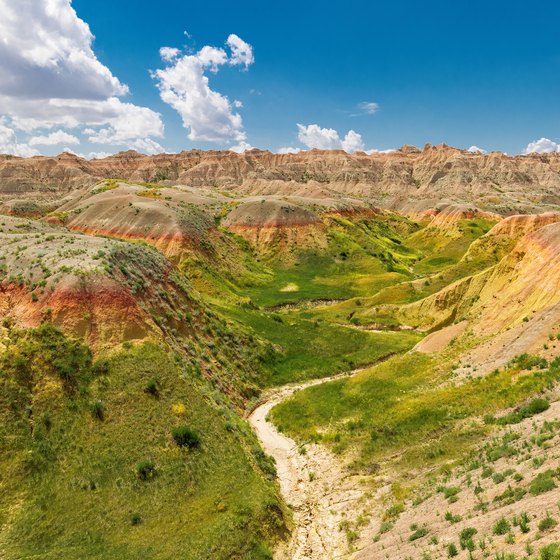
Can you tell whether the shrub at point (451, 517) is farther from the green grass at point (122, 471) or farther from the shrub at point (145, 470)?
the shrub at point (145, 470)

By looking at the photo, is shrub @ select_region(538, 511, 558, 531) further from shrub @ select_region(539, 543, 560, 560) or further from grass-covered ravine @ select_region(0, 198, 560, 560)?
grass-covered ravine @ select_region(0, 198, 560, 560)


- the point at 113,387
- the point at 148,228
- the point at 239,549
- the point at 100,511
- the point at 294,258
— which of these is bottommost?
the point at 239,549

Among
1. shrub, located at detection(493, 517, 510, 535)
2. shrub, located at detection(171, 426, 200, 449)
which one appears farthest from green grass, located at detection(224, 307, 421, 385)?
shrub, located at detection(493, 517, 510, 535)

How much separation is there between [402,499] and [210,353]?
23507 mm

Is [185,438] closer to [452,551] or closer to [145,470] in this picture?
[145,470]

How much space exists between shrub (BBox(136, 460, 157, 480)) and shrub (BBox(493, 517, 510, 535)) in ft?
62.0

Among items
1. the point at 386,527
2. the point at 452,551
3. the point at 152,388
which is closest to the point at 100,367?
the point at 152,388

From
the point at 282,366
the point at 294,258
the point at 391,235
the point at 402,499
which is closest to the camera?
the point at 402,499

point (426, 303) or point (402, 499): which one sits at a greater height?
point (426, 303)

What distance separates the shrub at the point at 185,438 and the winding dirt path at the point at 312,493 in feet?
21.3

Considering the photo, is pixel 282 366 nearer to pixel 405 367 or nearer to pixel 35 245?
pixel 405 367

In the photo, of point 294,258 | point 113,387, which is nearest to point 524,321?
point 113,387

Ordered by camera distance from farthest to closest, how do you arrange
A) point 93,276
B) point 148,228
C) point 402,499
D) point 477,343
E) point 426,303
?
1. point 148,228
2. point 426,303
3. point 477,343
4. point 93,276
5. point 402,499

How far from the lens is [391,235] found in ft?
506
